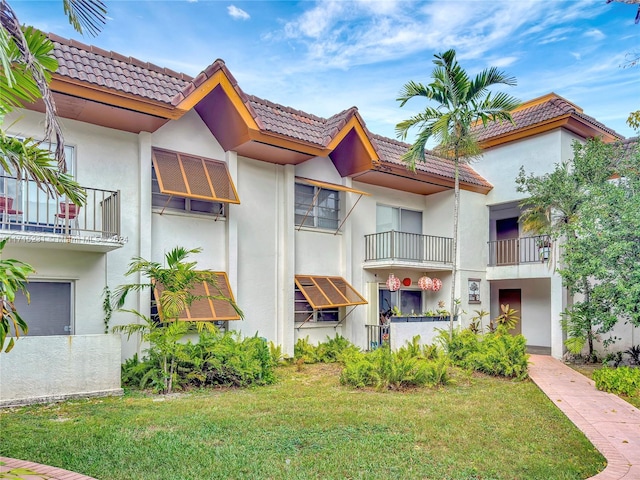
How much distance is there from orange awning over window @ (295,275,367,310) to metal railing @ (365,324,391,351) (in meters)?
1.30

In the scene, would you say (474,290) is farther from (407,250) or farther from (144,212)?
(144,212)

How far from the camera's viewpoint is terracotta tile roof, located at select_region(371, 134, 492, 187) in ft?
58.3

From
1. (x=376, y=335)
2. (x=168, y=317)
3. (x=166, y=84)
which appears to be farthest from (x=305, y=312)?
(x=166, y=84)

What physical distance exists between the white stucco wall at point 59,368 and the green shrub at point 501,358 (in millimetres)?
9520

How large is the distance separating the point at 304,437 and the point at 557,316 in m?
13.5

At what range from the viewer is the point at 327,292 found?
52.5 ft

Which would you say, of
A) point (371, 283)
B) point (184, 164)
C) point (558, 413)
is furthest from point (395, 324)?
point (184, 164)

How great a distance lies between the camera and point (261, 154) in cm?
1497

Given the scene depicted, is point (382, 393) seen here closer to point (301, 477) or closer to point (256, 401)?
point (256, 401)

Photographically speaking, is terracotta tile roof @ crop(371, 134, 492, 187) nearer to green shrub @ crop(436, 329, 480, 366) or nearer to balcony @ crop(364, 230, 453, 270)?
balcony @ crop(364, 230, 453, 270)

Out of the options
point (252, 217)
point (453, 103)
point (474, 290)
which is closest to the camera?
point (453, 103)

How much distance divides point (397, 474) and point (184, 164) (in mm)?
10392

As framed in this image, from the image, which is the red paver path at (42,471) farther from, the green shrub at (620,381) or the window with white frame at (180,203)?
the green shrub at (620,381)

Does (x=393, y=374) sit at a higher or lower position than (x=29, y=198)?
lower
